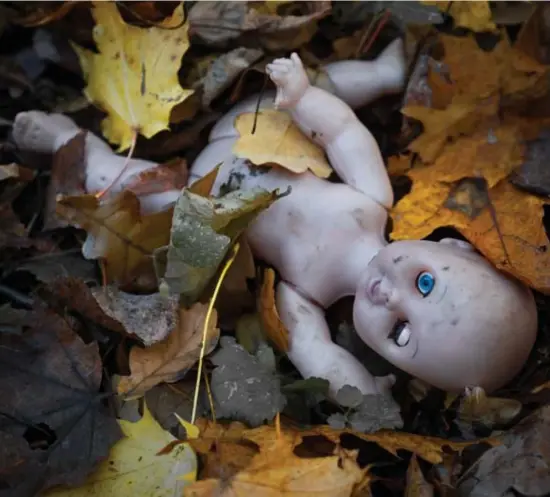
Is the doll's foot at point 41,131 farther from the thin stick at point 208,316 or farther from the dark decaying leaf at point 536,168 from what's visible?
the dark decaying leaf at point 536,168

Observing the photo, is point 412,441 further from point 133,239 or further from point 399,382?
point 133,239

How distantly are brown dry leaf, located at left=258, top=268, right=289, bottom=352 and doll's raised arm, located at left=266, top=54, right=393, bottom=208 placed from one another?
0.22m

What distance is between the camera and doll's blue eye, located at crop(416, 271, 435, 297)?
1167mm

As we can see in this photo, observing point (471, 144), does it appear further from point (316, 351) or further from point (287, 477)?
point (287, 477)

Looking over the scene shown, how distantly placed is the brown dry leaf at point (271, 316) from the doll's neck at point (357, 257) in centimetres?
11

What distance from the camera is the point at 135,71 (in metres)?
1.48

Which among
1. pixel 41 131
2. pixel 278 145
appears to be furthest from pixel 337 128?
pixel 41 131

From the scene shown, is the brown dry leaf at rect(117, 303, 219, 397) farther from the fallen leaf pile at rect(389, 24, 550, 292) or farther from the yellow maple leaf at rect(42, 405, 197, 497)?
the fallen leaf pile at rect(389, 24, 550, 292)

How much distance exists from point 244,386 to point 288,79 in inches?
20.0

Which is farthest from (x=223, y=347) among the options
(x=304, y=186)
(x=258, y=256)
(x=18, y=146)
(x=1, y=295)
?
(x=18, y=146)

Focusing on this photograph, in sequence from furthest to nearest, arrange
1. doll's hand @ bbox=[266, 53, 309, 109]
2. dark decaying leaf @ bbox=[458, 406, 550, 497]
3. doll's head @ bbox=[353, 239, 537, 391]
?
doll's hand @ bbox=[266, 53, 309, 109] → doll's head @ bbox=[353, 239, 537, 391] → dark decaying leaf @ bbox=[458, 406, 550, 497]

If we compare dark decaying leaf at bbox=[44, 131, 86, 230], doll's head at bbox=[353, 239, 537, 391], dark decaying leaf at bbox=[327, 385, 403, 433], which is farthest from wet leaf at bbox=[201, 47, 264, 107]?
dark decaying leaf at bbox=[327, 385, 403, 433]

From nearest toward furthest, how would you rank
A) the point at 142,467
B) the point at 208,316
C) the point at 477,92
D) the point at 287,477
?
the point at 287,477, the point at 142,467, the point at 208,316, the point at 477,92

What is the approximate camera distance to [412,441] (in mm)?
1161
